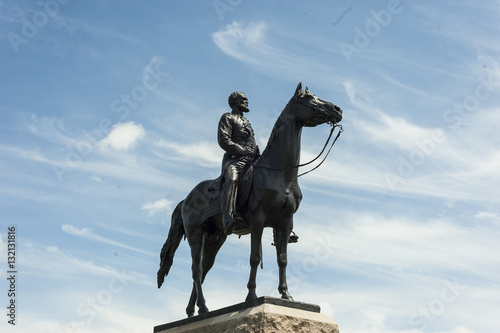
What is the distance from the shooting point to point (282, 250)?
36.8 ft

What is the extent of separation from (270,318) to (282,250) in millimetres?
1436

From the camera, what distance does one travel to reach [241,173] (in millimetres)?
11672

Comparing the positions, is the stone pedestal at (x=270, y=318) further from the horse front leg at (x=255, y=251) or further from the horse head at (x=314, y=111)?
the horse head at (x=314, y=111)

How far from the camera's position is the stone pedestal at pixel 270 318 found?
10.1 meters

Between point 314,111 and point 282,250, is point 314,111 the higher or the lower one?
the higher one

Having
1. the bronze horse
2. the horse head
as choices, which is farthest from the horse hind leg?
the horse head

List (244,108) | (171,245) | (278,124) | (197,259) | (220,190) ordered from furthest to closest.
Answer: (171,245), (244,108), (197,259), (220,190), (278,124)

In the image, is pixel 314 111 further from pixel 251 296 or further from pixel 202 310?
pixel 202 310

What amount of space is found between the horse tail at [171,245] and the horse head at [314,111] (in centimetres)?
329

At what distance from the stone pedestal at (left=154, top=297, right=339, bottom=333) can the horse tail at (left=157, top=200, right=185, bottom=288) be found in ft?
7.69

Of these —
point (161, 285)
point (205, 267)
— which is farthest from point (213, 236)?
point (161, 285)

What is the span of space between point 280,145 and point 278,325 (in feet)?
9.66

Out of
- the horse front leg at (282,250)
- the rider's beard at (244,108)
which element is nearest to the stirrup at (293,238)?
the horse front leg at (282,250)

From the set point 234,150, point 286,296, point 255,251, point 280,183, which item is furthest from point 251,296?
point 234,150
